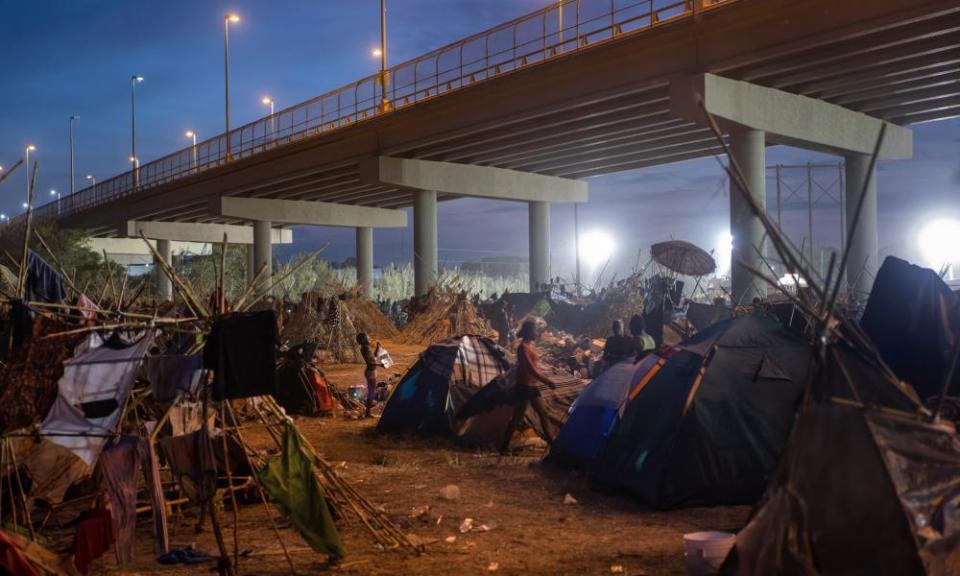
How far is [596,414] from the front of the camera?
965 centimetres

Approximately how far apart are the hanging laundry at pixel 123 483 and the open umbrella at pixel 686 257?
15750 millimetres

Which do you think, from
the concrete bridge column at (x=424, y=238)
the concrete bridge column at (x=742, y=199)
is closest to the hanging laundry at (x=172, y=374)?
the concrete bridge column at (x=742, y=199)

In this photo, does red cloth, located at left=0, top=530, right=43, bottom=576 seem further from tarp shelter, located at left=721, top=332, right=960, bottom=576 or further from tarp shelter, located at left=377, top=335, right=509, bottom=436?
tarp shelter, located at left=377, top=335, right=509, bottom=436

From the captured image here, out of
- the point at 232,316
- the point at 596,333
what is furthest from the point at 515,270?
the point at 232,316

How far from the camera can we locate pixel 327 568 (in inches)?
258

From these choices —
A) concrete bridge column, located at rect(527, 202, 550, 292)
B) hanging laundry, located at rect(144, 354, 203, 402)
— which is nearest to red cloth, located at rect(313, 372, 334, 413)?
hanging laundry, located at rect(144, 354, 203, 402)

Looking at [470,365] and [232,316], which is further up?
[232,316]

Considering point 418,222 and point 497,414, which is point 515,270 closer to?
point 418,222

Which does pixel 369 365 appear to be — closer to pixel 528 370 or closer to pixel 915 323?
pixel 528 370

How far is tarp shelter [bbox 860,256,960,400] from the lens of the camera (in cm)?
768

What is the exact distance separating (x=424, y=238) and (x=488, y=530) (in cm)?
2630

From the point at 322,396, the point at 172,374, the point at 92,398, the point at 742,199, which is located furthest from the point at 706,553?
the point at 742,199

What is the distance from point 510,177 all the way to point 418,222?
161 inches

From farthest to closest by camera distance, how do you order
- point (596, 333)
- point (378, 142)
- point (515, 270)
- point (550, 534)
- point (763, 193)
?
1. point (515, 270)
2. point (378, 142)
3. point (596, 333)
4. point (763, 193)
5. point (550, 534)
